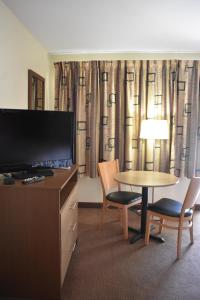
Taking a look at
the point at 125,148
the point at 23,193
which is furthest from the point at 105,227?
the point at 23,193

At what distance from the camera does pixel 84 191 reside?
4.14m

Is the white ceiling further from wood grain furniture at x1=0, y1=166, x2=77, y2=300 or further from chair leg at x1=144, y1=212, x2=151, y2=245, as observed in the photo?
chair leg at x1=144, y1=212, x2=151, y2=245

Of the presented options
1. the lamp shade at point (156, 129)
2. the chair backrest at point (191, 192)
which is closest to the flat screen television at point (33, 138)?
the chair backrest at point (191, 192)

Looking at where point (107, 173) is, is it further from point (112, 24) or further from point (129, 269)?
point (112, 24)

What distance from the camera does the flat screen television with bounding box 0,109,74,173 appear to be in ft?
6.79

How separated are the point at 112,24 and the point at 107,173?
184cm

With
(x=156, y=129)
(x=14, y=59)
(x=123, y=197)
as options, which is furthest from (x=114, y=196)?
(x=14, y=59)

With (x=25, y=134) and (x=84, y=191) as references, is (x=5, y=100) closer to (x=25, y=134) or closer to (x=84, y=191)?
(x=25, y=134)

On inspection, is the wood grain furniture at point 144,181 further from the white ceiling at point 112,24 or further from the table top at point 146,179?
the white ceiling at point 112,24

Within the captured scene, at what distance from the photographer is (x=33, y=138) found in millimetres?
2248

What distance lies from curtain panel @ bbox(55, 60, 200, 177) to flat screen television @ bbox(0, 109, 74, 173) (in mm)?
1383

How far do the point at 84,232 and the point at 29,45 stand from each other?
2477 millimetres

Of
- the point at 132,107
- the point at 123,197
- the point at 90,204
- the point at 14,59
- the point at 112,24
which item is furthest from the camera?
the point at 90,204

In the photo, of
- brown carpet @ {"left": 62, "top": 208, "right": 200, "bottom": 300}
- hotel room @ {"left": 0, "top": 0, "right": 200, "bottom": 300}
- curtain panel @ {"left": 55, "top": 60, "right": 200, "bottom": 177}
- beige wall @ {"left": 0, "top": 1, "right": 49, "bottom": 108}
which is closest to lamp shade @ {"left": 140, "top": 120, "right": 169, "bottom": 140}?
hotel room @ {"left": 0, "top": 0, "right": 200, "bottom": 300}
